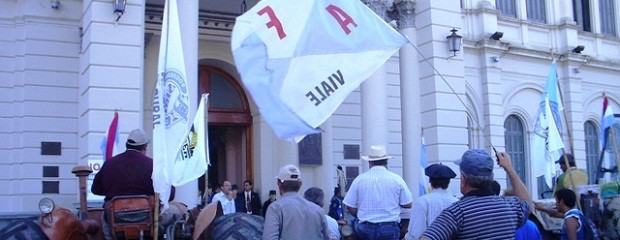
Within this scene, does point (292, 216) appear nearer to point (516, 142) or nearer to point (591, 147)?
point (516, 142)

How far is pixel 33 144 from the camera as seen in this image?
13836 mm

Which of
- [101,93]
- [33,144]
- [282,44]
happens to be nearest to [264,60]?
[282,44]

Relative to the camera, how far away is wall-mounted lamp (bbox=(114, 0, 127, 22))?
11.7m

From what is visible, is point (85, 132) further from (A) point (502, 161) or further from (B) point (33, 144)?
(A) point (502, 161)

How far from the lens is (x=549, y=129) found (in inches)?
432

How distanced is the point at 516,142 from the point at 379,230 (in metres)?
14.8

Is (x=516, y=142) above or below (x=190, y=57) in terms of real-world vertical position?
below

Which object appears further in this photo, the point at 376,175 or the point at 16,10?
the point at 16,10

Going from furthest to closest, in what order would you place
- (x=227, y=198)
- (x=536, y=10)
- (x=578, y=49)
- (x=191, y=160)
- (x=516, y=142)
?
(x=536, y=10) < (x=578, y=49) < (x=516, y=142) < (x=227, y=198) < (x=191, y=160)

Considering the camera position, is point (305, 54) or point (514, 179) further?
point (305, 54)

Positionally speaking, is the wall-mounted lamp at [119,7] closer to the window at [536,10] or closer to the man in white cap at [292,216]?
the man in white cap at [292,216]

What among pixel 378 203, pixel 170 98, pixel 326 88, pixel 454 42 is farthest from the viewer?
pixel 454 42

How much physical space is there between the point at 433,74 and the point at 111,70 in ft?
22.6

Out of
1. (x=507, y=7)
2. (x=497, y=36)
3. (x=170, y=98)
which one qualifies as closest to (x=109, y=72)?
(x=170, y=98)
